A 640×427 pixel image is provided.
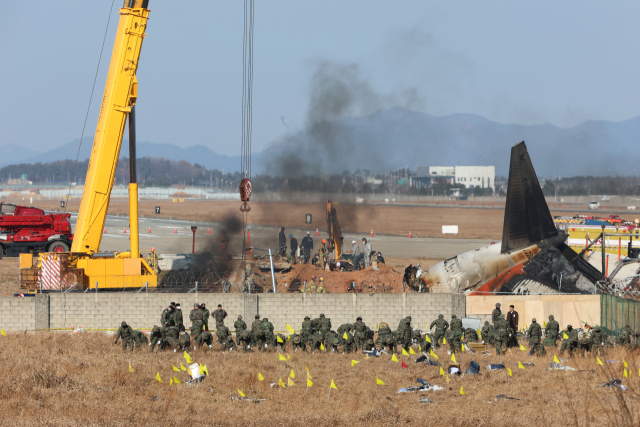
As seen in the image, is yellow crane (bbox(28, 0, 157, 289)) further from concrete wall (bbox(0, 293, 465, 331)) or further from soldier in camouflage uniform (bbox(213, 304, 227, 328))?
soldier in camouflage uniform (bbox(213, 304, 227, 328))

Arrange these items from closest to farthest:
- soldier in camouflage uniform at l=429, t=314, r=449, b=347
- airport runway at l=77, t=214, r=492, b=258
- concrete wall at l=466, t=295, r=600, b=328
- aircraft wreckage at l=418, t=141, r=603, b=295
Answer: soldier in camouflage uniform at l=429, t=314, r=449, b=347, concrete wall at l=466, t=295, r=600, b=328, aircraft wreckage at l=418, t=141, r=603, b=295, airport runway at l=77, t=214, r=492, b=258

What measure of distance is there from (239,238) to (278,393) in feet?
70.1

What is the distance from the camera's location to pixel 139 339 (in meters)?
18.4

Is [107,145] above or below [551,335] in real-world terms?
above

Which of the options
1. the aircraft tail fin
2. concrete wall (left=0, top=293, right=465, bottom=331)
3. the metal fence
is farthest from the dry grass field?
the aircraft tail fin

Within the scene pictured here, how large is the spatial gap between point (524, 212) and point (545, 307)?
4.32 m

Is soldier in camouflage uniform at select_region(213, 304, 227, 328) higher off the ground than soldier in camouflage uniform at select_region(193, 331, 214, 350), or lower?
higher

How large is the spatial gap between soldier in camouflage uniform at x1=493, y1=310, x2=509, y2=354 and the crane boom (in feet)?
43.9

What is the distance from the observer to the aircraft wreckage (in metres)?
23.6

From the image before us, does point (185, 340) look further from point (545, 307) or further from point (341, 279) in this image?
point (545, 307)

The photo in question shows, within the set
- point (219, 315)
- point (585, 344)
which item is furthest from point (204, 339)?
point (585, 344)

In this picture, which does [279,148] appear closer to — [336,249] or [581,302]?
[336,249]

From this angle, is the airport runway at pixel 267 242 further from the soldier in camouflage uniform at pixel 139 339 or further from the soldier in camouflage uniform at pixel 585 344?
the soldier in camouflage uniform at pixel 585 344

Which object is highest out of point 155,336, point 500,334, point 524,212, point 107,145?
point 107,145
